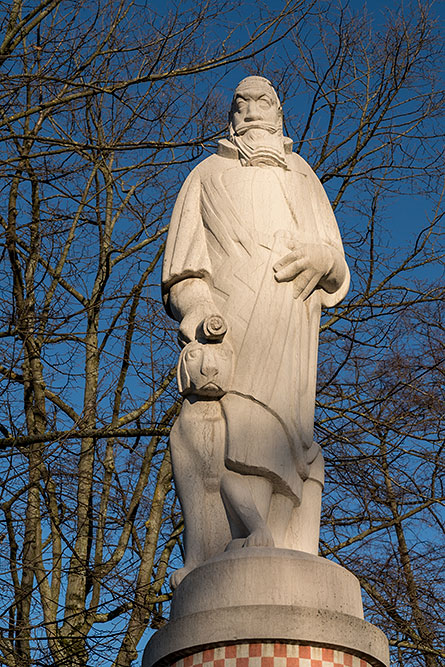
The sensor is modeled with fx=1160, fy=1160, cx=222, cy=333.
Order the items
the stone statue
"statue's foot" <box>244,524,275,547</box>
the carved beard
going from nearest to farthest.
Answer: "statue's foot" <box>244,524,275,547</box> → the stone statue → the carved beard

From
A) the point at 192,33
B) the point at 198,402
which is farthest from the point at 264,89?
the point at 192,33

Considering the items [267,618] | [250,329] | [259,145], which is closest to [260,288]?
[250,329]

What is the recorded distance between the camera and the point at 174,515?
11.4m

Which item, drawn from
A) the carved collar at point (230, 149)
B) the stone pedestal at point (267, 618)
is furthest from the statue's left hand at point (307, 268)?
the stone pedestal at point (267, 618)

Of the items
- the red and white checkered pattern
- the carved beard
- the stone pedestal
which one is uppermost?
the carved beard

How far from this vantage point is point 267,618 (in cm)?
517

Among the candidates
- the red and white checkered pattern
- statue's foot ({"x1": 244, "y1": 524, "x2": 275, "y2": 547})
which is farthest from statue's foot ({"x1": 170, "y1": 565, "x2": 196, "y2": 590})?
the red and white checkered pattern

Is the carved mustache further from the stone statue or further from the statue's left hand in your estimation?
the statue's left hand

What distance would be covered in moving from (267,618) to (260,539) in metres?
0.49

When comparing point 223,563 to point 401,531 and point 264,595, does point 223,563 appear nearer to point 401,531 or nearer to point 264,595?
point 264,595

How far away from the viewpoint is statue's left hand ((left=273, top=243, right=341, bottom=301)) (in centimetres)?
624

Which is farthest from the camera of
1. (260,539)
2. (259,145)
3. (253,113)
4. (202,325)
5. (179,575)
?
(253,113)

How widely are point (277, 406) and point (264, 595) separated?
1053 mm

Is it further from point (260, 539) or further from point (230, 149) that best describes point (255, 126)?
point (260, 539)
